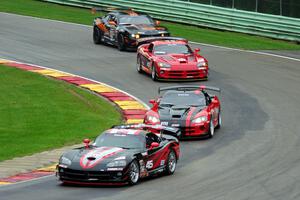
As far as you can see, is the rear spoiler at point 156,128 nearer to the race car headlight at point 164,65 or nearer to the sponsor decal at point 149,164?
the sponsor decal at point 149,164

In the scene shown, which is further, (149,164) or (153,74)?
(153,74)

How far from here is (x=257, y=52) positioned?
42.8 m

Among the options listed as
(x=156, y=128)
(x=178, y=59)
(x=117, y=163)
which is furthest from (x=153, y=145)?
(x=178, y=59)

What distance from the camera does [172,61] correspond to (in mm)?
36375

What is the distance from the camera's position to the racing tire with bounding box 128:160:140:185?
20.6 metres

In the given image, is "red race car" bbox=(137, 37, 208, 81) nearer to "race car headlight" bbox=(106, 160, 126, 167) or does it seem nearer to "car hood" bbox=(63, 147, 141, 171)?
"car hood" bbox=(63, 147, 141, 171)

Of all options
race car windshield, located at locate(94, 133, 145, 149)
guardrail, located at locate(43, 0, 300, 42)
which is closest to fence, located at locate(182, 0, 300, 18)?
guardrail, located at locate(43, 0, 300, 42)

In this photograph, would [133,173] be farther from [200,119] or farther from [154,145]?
[200,119]

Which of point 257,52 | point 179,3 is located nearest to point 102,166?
point 257,52

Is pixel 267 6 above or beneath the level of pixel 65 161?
beneath

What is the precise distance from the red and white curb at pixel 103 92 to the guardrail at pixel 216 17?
12.8 meters

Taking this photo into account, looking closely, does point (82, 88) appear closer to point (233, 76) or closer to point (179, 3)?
point (233, 76)

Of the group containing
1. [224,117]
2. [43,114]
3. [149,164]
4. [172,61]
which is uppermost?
[149,164]

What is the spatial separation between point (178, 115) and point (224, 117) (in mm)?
3319
